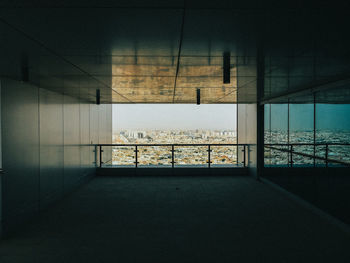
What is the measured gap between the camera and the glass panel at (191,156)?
8844 millimetres

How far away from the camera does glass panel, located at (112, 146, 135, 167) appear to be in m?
8.84

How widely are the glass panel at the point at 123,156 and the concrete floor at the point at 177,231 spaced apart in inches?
100

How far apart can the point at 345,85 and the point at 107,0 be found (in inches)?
167

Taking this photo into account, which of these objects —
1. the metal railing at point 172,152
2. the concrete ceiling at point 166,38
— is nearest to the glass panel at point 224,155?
the metal railing at point 172,152

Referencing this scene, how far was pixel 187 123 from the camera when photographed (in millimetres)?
10758

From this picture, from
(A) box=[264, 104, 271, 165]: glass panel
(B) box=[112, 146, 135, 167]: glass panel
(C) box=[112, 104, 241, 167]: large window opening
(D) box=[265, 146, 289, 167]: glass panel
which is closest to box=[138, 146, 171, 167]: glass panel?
(C) box=[112, 104, 241, 167]: large window opening

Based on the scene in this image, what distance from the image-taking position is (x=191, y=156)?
8.95m

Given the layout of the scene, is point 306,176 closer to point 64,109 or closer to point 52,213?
point 52,213

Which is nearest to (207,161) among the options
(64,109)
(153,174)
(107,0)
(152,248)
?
(153,174)

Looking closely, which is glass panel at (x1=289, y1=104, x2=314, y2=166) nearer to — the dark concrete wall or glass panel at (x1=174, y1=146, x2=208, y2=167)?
the dark concrete wall

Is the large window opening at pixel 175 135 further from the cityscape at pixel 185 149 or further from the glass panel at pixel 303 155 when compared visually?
the glass panel at pixel 303 155

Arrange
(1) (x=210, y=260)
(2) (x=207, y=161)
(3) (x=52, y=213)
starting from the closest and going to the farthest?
1. (1) (x=210, y=260)
2. (3) (x=52, y=213)
3. (2) (x=207, y=161)

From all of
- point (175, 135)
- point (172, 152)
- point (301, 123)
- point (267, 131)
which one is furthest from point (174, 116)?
point (301, 123)

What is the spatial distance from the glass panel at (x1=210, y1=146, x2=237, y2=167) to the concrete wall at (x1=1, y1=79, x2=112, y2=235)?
433cm
